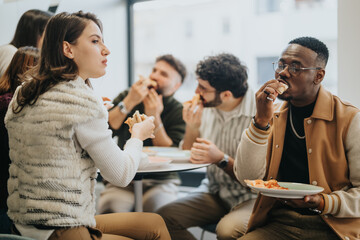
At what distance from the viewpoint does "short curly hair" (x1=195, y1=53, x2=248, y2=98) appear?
266 cm

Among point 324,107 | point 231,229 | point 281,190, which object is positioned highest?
point 324,107

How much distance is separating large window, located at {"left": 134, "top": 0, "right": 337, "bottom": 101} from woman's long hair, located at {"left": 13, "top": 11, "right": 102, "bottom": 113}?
2.05 m

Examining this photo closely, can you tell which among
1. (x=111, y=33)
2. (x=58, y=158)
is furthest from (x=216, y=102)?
(x=111, y=33)

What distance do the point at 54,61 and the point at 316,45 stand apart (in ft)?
4.31

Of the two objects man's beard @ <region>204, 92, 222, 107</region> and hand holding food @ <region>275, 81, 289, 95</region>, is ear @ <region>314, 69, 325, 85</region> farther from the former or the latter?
man's beard @ <region>204, 92, 222, 107</region>

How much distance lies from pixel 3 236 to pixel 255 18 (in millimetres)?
3618

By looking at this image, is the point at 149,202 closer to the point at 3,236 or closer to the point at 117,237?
the point at 117,237

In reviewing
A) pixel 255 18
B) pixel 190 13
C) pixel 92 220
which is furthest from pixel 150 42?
pixel 92 220

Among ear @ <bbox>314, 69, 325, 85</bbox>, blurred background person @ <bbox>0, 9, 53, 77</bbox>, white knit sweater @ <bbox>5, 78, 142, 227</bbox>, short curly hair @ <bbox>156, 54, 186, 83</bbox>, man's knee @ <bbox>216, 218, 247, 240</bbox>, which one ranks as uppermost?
blurred background person @ <bbox>0, 9, 53, 77</bbox>

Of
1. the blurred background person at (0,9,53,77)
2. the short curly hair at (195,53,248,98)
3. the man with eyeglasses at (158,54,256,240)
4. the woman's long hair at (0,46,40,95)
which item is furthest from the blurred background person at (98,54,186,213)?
the woman's long hair at (0,46,40,95)

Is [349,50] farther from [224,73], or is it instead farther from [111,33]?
[111,33]

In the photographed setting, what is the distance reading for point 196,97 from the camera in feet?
9.09

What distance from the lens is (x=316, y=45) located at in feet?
6.08

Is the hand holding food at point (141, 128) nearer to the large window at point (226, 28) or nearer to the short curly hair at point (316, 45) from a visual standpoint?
the short curly hair at point (316, 45)
